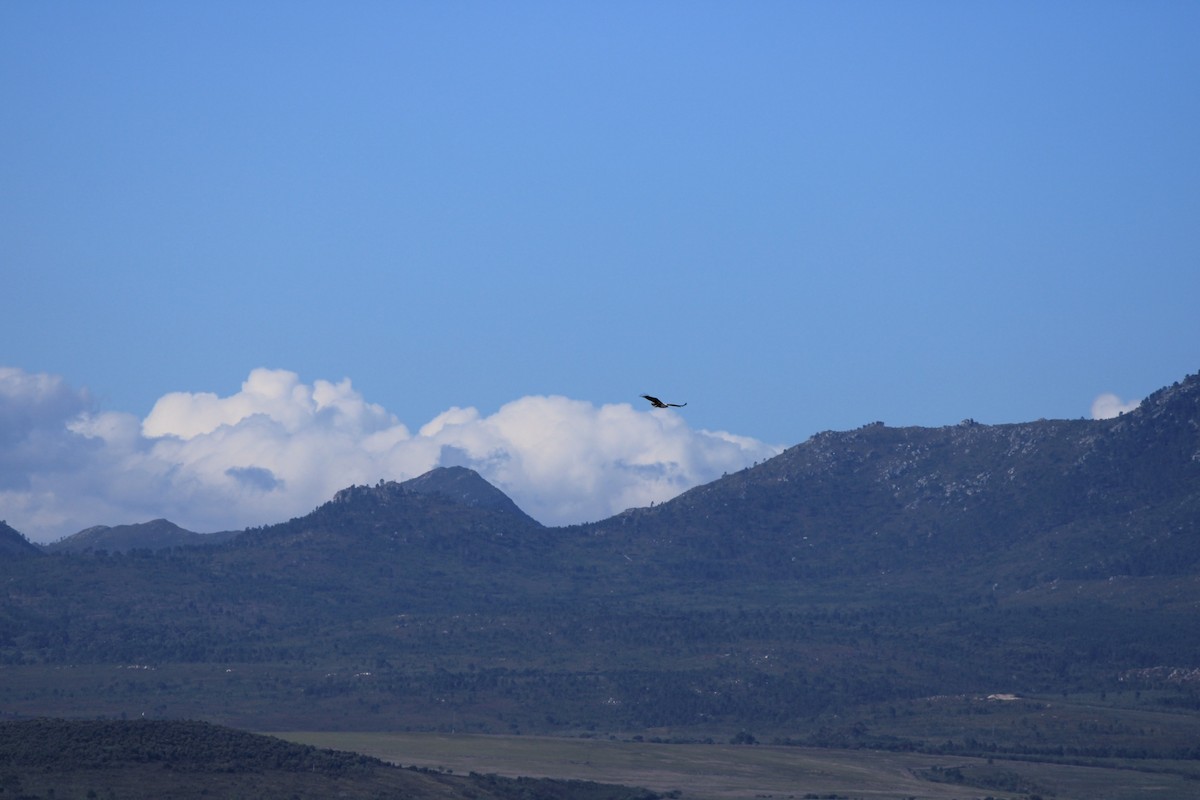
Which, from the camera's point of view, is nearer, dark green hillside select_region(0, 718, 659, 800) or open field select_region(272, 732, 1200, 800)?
dark green hillside select_region(0, 718, 659, 800)

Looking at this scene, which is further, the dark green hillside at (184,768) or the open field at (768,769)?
the open field at (768,769)

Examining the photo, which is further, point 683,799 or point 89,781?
point 683,799

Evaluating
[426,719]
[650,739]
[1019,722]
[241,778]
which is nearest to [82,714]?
[426,719]

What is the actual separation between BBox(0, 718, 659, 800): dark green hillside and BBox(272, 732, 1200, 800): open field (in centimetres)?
2078

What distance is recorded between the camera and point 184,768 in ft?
389

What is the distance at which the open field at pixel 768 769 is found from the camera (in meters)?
149

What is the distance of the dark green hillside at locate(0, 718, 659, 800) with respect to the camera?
4476 inches

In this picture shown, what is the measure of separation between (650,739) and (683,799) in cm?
4644

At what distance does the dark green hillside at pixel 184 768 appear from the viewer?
114 metres

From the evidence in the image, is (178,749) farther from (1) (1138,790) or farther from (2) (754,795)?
(1) (1138,790)

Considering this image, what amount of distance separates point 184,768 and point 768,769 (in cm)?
6212

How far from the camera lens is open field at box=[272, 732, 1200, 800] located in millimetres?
149375

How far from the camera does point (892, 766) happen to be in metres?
168

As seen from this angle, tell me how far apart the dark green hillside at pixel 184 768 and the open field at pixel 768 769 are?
818 inches
